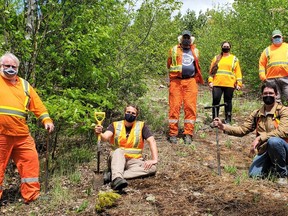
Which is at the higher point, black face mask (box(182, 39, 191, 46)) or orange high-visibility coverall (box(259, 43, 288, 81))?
black face mask (box(182, 39, 191, 46))

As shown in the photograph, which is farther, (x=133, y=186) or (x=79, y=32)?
(x=79, y=32)

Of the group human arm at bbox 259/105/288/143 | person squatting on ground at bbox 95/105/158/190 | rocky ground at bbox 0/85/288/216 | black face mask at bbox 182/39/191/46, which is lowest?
rocky ground at bbox 0/85/288/216

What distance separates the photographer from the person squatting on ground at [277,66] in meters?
7.47

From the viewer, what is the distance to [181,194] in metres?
4.83

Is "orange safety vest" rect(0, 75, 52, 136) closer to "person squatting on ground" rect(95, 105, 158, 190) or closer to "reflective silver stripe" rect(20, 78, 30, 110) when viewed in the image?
"reflective silver stripe" rect(20, 78, 30, 110)

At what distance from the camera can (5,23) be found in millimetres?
5215

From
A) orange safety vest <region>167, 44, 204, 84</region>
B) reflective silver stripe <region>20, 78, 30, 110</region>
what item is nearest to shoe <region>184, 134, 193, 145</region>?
orange safety vest <region>167, 44, 204, 84</region>

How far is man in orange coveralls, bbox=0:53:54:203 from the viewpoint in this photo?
4.85m

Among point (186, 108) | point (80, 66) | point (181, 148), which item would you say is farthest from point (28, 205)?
point (186, 108)

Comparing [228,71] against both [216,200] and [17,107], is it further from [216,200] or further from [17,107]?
[17,107]

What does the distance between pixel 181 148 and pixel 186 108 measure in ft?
2.78

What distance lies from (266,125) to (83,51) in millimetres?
3081

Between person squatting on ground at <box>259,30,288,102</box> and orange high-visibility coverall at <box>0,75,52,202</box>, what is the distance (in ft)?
16.0

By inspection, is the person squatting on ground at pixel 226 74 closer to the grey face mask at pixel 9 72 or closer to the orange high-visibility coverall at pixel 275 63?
the orange high-visibility coverall at pixel 275 63
